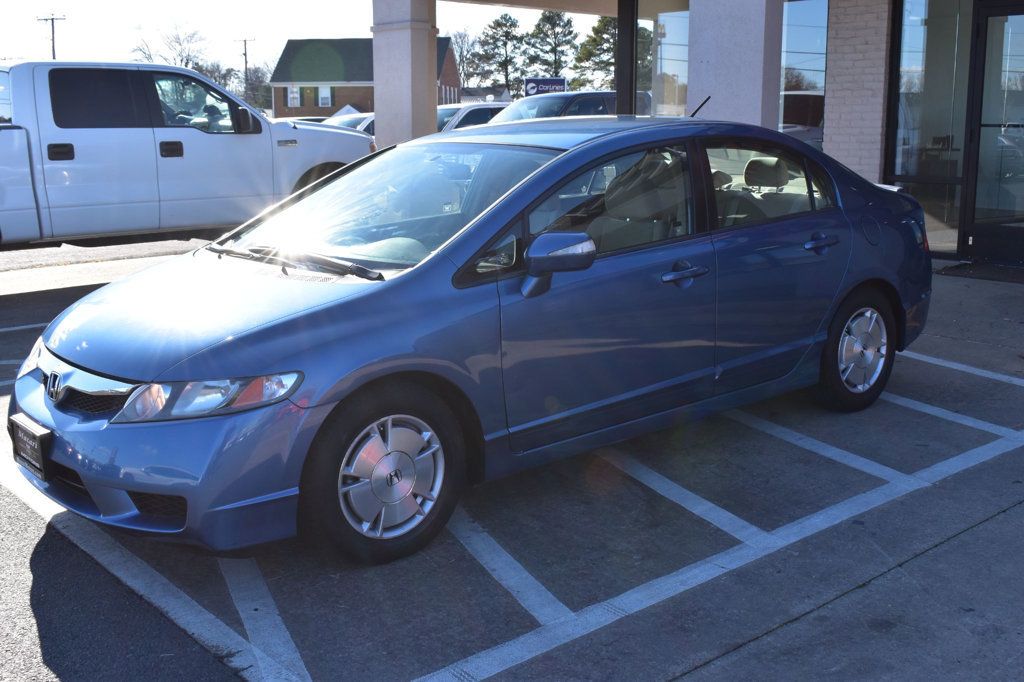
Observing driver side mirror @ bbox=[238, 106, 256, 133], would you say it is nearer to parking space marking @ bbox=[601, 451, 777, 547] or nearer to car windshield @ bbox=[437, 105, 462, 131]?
parking space marking @ bbox=[601, 451, 777, 547]

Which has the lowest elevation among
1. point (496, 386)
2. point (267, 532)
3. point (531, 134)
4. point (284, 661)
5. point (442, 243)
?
point (284, 661)

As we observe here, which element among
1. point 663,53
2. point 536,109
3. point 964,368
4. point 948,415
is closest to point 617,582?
point 948,415

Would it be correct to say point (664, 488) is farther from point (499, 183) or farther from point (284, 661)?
point (284, 661)

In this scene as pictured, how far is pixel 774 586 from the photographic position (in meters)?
3.99

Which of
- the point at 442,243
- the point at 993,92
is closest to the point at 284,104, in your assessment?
the point at 993,92

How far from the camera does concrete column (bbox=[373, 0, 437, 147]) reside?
1409 cm

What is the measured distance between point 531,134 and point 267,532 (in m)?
2.36

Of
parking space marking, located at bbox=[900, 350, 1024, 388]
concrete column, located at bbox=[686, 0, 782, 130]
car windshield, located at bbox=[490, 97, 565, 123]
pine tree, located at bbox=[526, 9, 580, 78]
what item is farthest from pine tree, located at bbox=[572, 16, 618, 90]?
parking space marking, located at bbox=[900, 350, 1024, 388]

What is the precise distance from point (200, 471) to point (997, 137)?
9394 mm

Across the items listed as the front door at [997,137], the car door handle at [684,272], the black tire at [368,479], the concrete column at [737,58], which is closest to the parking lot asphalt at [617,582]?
the black tire at [368,479]

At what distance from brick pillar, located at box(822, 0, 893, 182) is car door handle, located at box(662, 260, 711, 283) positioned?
715 cm

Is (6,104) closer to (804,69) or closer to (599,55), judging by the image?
(804,69)

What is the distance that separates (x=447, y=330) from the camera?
4156mm

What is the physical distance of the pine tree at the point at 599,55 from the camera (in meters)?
56.4
